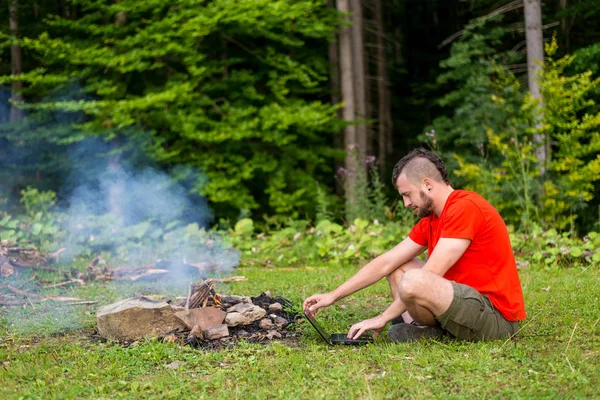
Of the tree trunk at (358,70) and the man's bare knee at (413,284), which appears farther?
the tree trunk at (358,70)

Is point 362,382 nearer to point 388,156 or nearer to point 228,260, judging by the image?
point 228,260

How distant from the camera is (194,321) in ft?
16.5

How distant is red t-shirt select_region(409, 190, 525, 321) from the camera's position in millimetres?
4211

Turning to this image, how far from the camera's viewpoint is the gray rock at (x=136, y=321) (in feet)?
16.1

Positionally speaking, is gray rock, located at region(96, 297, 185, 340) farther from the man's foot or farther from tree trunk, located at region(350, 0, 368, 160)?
tree trunk, located at region(350, 0, 368, 160)

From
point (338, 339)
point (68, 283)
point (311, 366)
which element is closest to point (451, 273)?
point (338, 339)

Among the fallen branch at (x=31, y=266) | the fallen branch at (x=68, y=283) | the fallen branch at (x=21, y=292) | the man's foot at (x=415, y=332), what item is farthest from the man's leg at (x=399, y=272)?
the fallen branch at (x=31, y=266)

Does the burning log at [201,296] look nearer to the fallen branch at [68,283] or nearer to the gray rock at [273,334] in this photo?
the gray rock at [273,334]

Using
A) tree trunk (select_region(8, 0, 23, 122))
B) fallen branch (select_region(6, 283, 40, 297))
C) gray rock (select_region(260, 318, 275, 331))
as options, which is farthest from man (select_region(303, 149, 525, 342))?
tree trunk (select_region(8, 0, 23, 122))

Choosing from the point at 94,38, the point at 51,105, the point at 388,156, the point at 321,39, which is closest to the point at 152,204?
the point at 51,105

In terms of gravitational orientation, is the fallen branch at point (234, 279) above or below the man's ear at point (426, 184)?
below

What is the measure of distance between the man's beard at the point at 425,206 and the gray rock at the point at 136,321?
6.36ft

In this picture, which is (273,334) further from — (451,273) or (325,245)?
(325,245)

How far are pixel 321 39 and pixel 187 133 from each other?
5.16m
